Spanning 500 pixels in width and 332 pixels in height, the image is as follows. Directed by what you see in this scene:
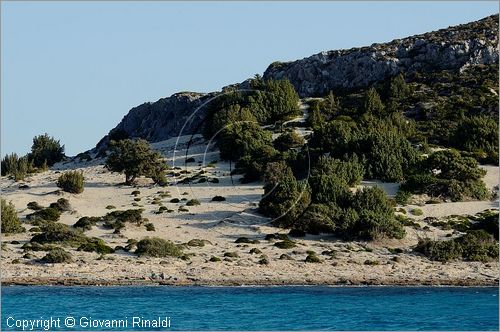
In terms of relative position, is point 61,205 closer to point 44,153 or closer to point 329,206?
point 329,206

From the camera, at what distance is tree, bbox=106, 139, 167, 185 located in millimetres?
77438

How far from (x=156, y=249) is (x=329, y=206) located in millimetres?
14975

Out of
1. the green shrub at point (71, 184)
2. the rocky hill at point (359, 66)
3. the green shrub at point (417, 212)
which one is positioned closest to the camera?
the green shrub at point (417, 212)

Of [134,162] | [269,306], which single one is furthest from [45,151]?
[269,306]

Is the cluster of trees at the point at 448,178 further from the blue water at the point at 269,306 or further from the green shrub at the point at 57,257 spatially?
the green shrub at the point at 57,257

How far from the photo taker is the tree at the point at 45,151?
4252 inches

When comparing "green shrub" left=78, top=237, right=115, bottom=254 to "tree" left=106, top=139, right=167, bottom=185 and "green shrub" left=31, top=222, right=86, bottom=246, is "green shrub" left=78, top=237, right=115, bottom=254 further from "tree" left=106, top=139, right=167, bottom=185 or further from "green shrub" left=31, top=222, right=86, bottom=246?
"tree" left=106, top=139, right=167, bottom=185

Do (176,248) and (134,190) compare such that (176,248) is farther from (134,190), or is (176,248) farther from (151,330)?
(134,190)

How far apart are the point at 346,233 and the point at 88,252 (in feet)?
56.4

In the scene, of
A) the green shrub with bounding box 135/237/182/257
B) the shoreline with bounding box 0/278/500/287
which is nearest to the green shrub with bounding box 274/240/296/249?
the green shrub with bounding box 135/237/182/257

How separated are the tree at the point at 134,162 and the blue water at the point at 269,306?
33.6 metres

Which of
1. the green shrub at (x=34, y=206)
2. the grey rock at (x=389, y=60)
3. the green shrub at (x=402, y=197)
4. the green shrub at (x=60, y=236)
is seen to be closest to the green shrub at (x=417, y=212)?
the green shrub at (x=402, y=197)

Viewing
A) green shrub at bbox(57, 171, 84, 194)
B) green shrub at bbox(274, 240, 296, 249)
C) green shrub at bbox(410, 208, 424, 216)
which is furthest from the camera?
green shrub at bbox(57, 171, 84, 194)

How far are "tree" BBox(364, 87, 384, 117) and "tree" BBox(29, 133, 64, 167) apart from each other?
40.4 metres
